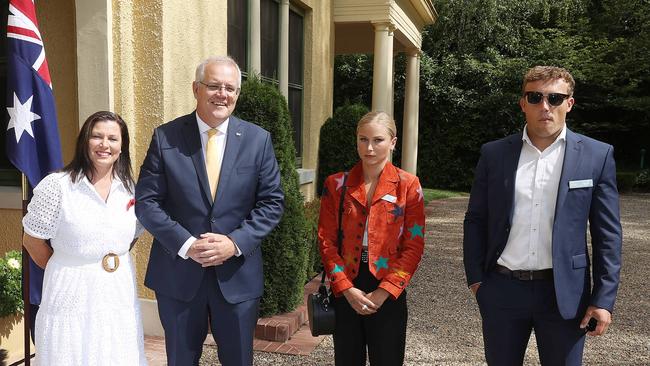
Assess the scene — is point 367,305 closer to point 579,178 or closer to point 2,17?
point 579,178

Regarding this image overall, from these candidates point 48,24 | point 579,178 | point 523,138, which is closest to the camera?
point 579,178

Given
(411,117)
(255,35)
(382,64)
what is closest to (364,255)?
(255,35)

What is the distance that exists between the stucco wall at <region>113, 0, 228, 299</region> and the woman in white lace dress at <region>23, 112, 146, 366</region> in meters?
1.90

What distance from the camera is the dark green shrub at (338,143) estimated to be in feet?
28.0

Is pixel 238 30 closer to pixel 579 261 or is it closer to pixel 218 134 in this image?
pixel 218 134

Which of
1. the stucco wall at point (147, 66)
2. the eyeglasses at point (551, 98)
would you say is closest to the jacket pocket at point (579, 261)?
the eyeglasses at point (551, 98)

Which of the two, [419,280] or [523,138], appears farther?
[419,280]

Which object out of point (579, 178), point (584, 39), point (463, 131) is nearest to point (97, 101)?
point (579, 178)

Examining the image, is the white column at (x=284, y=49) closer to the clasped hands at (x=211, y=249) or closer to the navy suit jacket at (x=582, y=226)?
the clasped hands at (x=211, y=249)

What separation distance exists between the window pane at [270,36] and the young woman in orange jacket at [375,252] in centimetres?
458

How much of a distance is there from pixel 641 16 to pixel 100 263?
23.7 metres

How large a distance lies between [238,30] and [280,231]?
9.13 feet

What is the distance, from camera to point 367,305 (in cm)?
272

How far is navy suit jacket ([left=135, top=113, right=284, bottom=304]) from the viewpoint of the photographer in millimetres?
2639
